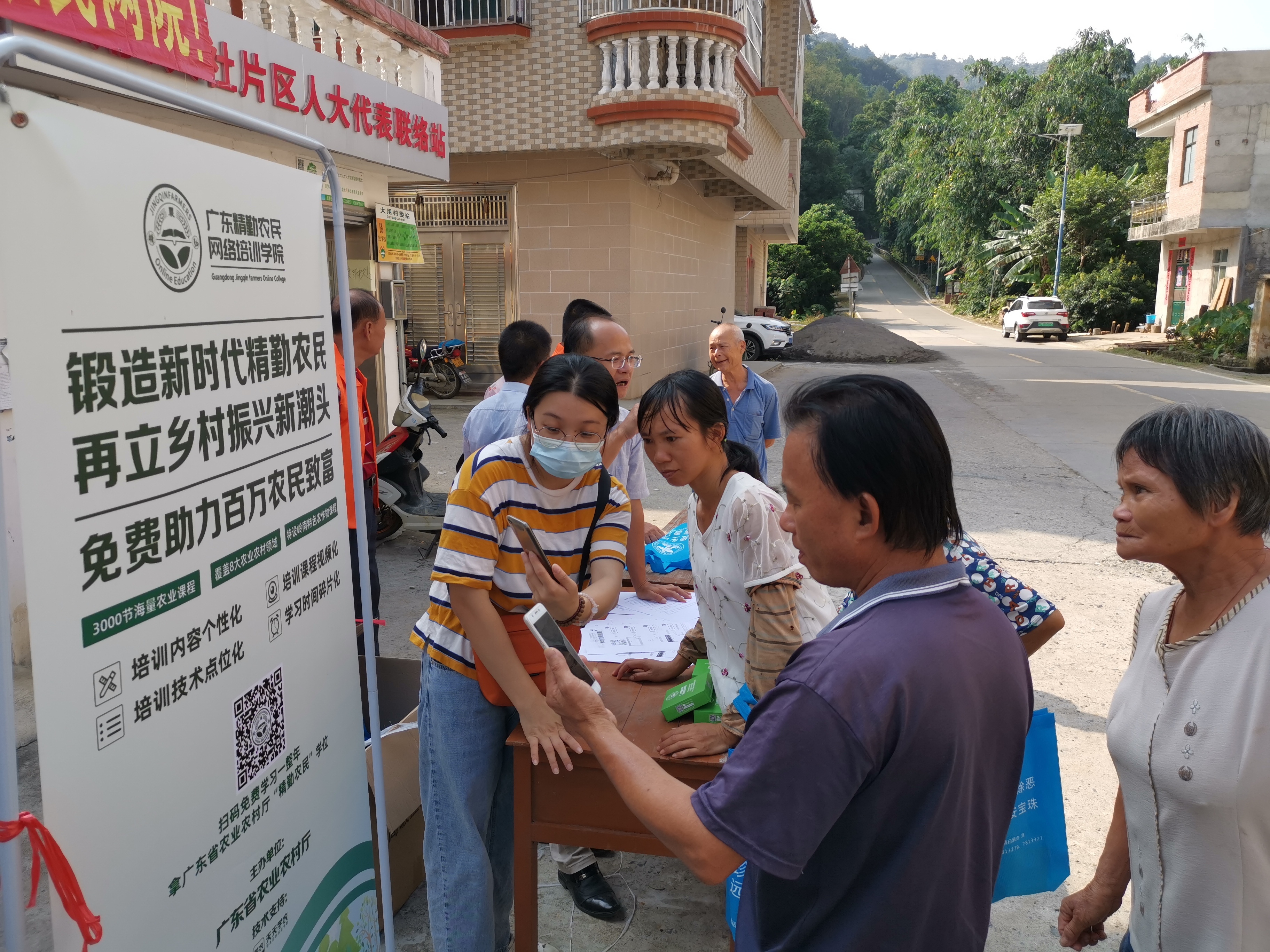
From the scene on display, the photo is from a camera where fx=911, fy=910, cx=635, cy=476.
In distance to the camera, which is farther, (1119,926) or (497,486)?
(1119,926)

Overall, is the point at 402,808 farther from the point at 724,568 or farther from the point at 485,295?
the point at 485,295

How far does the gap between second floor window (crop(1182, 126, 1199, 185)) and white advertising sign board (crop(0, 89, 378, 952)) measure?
3361 centimetres

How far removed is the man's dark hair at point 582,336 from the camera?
3.52 metres

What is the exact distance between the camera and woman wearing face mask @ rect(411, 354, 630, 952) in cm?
193

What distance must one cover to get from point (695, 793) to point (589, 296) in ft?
36.6

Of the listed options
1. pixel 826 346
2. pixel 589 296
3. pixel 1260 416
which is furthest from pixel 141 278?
pixel 826 346

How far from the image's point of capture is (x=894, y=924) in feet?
3.81

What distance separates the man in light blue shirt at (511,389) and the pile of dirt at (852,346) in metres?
18.5

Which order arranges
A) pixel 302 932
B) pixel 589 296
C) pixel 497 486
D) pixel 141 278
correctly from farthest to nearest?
pixel 589 296, pixel 497 486, pixel 302 932, pixel 141 278

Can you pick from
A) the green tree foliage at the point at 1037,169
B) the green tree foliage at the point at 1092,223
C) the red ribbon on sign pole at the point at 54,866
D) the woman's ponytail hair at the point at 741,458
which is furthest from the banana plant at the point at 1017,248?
the red ribbon on sign pole at the point at 54,866

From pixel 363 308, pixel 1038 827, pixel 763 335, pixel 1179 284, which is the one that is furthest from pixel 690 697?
pixel 1179 284

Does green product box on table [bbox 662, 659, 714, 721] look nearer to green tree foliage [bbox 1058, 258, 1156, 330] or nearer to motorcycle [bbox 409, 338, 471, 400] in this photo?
motorcycle [bbox 409, 338, 471, 400]

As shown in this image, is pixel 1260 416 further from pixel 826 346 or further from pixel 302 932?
pixel 302 932

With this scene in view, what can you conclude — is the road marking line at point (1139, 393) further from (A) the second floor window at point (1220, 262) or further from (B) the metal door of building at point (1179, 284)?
(B) the metal door of building at point (1179, 284)
